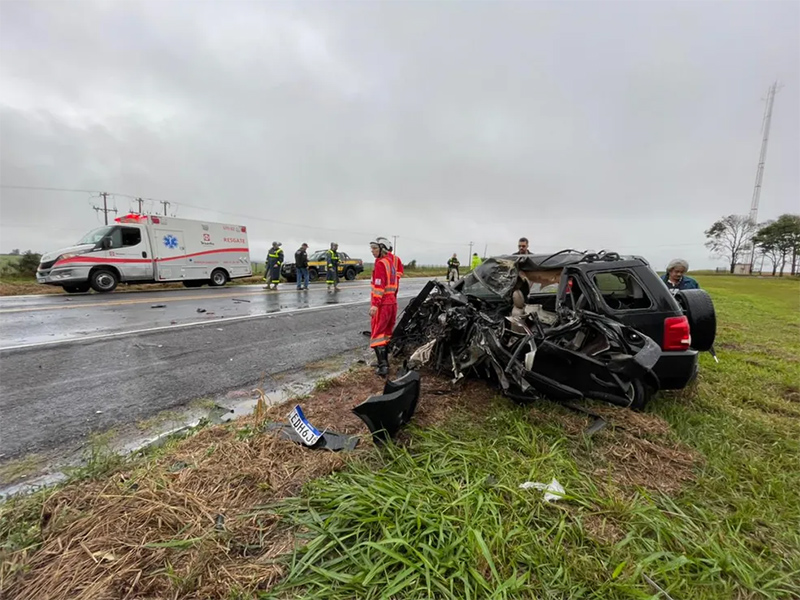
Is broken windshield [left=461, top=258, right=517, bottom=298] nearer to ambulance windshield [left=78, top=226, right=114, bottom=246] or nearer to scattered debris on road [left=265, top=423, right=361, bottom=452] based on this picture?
scattered debris on road [left=265, top=423, right=361, bottom=452]

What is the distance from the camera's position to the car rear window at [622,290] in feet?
10.3

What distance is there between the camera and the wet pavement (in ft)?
18.1

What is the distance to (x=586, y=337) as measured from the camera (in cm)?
288

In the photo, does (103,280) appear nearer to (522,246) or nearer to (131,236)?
(131,236)

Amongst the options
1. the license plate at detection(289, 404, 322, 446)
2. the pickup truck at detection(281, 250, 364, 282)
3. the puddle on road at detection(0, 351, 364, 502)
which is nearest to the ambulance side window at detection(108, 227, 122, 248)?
the pickup truck at detection(281, 250, 364, 282)

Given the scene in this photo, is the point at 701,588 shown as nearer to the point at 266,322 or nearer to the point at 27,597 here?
the point at 27,597

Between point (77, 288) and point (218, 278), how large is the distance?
176 inches

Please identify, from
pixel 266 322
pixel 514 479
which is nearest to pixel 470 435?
pixel 514 479

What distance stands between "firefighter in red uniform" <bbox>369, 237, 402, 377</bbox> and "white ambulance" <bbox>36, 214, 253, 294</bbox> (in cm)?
1143

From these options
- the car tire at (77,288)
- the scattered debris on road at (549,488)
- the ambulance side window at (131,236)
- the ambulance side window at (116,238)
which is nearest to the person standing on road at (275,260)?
the ambulance side window at (131,236)

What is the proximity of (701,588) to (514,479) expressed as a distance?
32.9 inches

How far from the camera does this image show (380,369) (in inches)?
160

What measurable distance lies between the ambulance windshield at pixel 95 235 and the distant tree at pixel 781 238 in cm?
6848

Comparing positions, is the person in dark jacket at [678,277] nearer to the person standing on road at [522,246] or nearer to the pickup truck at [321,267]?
the person standing on road at [522,246]
